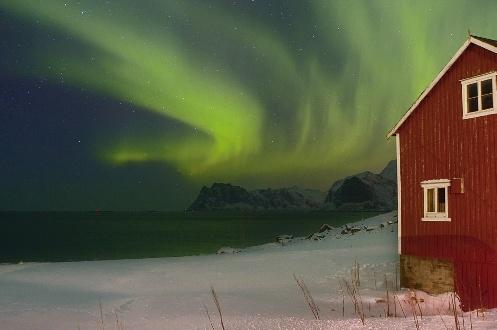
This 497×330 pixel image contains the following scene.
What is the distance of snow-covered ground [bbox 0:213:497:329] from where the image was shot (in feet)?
53.3

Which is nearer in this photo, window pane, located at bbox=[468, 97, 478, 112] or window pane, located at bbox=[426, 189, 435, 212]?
window pane, located at bbox=[468, 97, 478, 112]

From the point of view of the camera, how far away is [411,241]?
872 inches

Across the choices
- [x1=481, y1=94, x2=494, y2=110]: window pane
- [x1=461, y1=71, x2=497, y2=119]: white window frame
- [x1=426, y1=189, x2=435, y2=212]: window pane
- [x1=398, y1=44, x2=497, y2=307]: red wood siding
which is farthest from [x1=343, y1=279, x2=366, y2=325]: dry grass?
[x1=481, y1=94, x2=494, y2=110]: window pane

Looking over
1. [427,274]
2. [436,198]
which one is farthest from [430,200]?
[427,274]

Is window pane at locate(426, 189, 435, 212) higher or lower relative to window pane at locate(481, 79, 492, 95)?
lower

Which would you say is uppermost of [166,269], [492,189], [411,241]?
[492,189]

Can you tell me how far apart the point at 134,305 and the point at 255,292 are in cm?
545

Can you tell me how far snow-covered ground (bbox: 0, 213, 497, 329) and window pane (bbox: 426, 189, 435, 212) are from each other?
330cm

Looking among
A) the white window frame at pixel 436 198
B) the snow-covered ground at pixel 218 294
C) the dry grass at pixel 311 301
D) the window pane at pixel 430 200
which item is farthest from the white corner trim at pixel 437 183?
the dry grass at pixel 311 301

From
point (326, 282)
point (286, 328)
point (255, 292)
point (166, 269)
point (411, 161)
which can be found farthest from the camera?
point (166, 269)

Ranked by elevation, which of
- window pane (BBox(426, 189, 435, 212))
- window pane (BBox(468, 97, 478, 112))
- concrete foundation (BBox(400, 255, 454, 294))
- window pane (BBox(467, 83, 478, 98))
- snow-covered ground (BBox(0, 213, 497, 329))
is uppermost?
window pane (BBox(467, 83, 478, 98))

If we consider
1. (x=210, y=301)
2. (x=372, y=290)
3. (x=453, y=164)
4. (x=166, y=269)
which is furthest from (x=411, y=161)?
(x=166, y=269)

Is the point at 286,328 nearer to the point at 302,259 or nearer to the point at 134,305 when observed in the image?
the point at 134,305

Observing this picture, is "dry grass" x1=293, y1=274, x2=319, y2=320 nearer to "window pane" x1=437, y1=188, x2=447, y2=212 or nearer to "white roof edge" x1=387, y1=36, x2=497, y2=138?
"window pane" x1=437, y1=188, x2=447, y2=212
